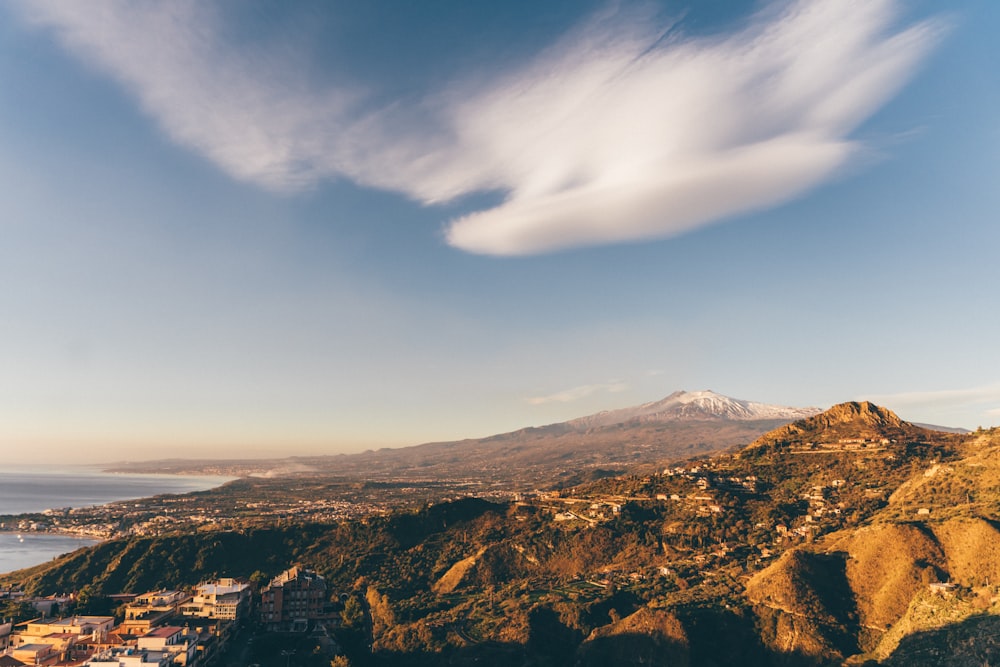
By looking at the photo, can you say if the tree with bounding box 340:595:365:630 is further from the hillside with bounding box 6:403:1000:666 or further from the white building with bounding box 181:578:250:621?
the white building with bounding box 181:578:250:621

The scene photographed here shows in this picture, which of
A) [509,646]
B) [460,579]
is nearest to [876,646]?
[509,646]

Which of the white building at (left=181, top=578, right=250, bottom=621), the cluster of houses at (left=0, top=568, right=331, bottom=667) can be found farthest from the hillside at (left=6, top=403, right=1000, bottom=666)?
the white building at (left=181, top=578, right=250, bottom=621)

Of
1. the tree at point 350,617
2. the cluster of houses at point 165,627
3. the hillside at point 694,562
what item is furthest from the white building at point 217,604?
the hillside at point 694,562

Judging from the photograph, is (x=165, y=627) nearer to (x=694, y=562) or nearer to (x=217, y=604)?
(x=217, y=604)

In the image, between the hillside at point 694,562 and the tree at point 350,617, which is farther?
the hillside at point 694,562

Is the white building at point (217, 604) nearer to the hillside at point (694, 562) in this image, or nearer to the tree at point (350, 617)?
the tree at point (350, 617)

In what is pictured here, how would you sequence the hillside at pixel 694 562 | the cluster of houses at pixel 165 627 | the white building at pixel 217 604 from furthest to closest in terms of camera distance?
1. the hillside at pixel 694 562
2. the white building at pixel 217 604
3. the cluster of houses at pixel 165 627
